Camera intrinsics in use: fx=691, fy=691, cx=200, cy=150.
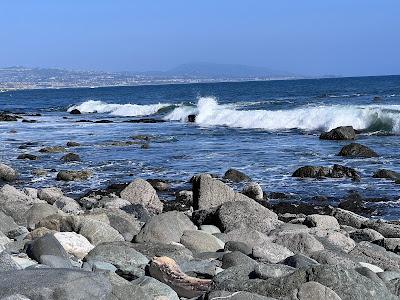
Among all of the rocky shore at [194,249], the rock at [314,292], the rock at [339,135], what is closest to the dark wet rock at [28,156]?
the rocky shore at [194,249]

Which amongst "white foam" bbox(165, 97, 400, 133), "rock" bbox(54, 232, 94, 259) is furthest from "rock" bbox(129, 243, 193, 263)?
"white foam" bbox(165, 97, 400, 133)

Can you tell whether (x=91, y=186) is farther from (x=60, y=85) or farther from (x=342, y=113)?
(x=60, y=85)

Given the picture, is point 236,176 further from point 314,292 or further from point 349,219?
point 314,292

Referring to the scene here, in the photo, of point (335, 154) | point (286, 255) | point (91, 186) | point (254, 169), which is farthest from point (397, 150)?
point (286, 255)

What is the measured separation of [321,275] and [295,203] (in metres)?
8.34

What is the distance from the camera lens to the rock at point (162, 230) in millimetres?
8961

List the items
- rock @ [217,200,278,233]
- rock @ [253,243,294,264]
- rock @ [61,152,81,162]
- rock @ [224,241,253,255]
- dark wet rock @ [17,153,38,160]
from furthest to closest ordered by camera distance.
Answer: dark wet rock @ [17,153,38,160], rock @ [61,152,81,162], rock @ [217,200,278,233], rock @ [224,241,253,255], rock @ [253,243,294,264]

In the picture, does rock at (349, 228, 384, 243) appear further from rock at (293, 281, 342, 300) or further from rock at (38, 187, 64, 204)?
rock at (38, 187, 64, 204)

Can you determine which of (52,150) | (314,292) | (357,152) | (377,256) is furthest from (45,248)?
(52,150)

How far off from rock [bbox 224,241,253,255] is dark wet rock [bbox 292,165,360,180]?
863 cm

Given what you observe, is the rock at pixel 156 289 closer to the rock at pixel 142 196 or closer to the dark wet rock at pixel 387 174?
the rock at pixel 142 196

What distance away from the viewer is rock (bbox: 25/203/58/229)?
10065 millimetres

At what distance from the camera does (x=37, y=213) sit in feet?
33.7

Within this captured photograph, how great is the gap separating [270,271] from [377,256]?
306 centimetres
